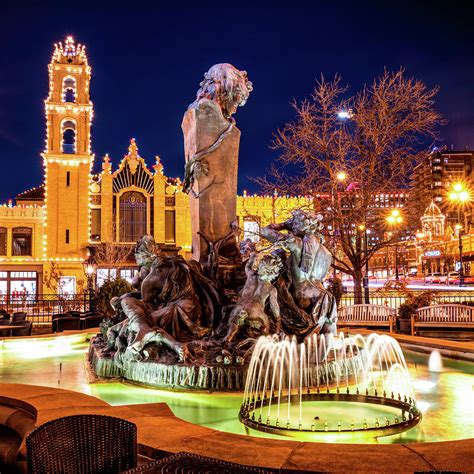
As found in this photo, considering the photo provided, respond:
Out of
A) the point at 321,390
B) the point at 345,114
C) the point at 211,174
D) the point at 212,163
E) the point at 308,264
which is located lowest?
the point at 321,390

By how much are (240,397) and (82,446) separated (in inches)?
139

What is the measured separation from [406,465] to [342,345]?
4.24 m

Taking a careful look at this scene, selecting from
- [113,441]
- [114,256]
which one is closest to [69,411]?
[113,441]

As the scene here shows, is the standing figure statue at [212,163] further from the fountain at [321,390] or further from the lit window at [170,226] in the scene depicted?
the lit window at [170,226]

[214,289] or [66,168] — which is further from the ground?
[66,168]

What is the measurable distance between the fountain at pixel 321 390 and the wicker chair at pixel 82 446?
80.9 inches

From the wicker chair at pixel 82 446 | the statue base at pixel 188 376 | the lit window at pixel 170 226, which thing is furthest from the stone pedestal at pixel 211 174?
the lit window at pixel 170 226

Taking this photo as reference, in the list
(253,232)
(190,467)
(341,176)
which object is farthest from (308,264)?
(341,176)

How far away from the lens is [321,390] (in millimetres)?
6754

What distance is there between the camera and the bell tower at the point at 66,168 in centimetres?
4625

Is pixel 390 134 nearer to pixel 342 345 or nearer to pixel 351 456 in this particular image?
pixel 342 345

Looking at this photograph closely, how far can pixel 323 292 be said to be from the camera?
26.2ft

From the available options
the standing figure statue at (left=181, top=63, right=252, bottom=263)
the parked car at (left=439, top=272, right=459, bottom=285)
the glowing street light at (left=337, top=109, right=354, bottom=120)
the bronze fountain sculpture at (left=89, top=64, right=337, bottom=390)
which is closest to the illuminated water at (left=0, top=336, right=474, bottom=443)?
the bronze fountain sculpture at (left=89, top=64, right=337, bottom=390)

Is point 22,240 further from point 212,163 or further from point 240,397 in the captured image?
point 240,397
